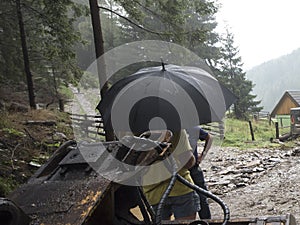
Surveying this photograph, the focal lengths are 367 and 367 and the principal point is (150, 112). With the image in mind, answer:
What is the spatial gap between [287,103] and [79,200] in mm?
40677

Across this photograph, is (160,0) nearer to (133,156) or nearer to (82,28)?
(133,156)

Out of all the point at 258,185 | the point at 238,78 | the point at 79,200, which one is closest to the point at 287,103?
the point at 238,78

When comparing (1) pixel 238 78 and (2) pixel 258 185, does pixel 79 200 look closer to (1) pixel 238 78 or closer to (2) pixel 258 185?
(2) pixel 258 185

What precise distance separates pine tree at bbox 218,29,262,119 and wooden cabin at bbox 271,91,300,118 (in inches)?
116

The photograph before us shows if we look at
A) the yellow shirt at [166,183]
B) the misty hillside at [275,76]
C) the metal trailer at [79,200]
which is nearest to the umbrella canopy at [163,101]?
the yellow shirt at [166,183]

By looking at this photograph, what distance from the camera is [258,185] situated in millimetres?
7887

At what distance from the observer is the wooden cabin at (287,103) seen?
120 feet

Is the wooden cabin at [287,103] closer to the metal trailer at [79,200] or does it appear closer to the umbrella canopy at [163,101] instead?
the umbrella canopy at [163,101]

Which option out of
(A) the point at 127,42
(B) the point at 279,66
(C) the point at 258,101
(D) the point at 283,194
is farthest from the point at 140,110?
(B) the point at 279,66

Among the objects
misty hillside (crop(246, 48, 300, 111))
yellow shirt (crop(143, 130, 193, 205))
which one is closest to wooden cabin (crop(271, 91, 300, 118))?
yellow shirt (crop(143, 130, 193, 205))

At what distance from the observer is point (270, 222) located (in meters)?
1.71

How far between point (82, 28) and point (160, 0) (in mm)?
24286

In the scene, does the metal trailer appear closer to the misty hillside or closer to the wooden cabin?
the wooden cabin

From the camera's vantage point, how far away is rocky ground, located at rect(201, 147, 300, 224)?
19.6 ft
